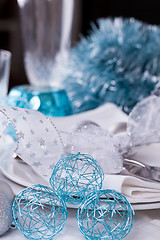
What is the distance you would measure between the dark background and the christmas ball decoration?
1.63 metres

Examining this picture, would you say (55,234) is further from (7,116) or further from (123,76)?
(123,76)

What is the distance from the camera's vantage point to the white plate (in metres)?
0.36

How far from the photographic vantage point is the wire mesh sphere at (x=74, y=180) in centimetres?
31

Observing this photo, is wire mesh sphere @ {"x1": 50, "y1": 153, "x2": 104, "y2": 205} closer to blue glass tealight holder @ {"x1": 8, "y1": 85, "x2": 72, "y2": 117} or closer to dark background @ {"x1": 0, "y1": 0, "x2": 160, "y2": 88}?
blue glass tealight holder @ {"x1": 8, "y1": 85, "x2": 72, "y2": 117}

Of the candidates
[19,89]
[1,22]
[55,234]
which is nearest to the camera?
[55,234]

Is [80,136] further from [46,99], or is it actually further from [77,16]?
[77,16]

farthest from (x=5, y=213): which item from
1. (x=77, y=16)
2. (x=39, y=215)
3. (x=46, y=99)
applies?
(x=77, y=16)

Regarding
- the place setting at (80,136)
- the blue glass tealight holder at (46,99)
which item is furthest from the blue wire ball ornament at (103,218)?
Answer: the blue glass tealight holder at (46,99)

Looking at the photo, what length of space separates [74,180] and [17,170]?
0.09 meters

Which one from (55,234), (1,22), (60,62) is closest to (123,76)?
(60,62)

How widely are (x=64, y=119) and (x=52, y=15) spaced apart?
30cm

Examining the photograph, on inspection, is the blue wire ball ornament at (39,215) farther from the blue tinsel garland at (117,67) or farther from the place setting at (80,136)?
the blue tinsel garland at (117,67)

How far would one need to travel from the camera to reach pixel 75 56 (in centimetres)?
76

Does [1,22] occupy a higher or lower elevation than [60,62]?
lower
